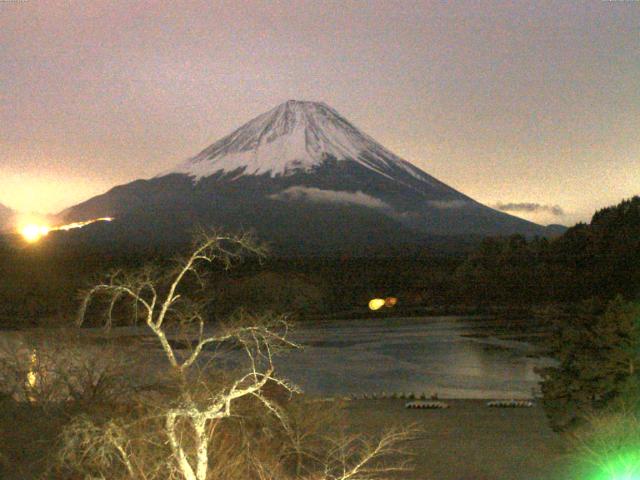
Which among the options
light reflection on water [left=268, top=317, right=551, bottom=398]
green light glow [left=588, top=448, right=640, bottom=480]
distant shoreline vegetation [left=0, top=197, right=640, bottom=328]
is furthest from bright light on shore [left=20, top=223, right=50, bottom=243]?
distant shoreline vegetation [left=0, top=197, right=640, bottom=328]

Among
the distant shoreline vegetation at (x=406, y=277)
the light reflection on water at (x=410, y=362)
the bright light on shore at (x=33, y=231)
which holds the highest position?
the bright light on shore at (x=33, y=231)

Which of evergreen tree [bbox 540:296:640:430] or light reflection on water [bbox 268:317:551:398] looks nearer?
evergreen tree [bbox 540:296:640:430]

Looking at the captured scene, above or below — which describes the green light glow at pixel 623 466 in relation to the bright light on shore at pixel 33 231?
below

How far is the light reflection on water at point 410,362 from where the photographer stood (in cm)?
2350

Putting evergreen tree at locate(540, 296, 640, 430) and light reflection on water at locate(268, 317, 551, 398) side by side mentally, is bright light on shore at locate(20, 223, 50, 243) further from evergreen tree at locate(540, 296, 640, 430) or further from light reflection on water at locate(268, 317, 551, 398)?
light reflection on water at locate(268, 317, 551, 398)

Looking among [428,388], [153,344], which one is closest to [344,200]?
[153,344]

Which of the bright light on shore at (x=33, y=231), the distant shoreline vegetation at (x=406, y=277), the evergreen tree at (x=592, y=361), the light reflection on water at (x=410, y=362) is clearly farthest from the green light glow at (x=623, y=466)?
the distant shoreline vegetation at (x=406, y=277)

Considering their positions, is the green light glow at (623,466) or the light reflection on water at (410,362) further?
the light reflection on water at (410,362)

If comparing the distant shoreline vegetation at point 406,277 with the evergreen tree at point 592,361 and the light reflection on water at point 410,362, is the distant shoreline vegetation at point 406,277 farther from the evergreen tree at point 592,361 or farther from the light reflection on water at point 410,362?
the evergreen tree at point 592,361

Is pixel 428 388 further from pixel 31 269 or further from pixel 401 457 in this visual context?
pixel 31 269

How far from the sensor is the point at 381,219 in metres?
77.1

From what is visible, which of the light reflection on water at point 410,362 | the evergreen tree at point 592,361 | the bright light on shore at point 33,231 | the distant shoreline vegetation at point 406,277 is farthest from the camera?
the distant shoreline vegetation at point 406,277

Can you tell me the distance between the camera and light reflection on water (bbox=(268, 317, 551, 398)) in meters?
23.5

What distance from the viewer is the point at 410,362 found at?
2986 cm
